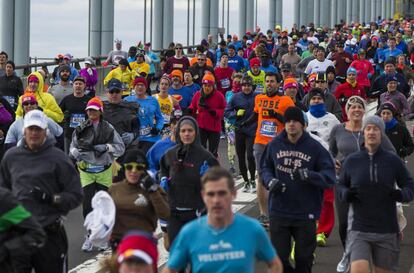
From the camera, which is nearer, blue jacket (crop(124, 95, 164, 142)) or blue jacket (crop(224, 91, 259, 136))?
blue jacket (crop(124, 95, 164, 142))

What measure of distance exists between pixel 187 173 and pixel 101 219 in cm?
159

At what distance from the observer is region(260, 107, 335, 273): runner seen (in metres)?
11.4

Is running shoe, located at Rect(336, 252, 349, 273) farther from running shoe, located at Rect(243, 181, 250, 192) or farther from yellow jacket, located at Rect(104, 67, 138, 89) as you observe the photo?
yellow jacket, located at Rect(104, 67, 138, 89)

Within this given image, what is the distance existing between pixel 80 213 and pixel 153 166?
16.3 ft

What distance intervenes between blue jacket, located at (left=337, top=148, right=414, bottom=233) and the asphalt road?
2.56 meters

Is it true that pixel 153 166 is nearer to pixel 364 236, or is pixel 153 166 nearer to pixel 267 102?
pixel 364 236

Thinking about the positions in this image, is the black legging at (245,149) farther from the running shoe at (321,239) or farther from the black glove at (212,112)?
the running shoe at (321,239)

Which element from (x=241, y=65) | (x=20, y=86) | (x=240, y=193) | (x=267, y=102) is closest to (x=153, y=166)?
(x=267, y=102)

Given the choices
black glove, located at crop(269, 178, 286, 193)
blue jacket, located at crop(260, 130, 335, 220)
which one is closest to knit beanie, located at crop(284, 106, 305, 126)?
blue jacket, located at crop(260, 130, 335, 220)

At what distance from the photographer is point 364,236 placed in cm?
1077

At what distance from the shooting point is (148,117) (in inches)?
677

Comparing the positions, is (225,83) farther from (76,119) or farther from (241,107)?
(76,119)

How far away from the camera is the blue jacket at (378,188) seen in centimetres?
1077

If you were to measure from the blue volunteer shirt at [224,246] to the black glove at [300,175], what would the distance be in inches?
128
